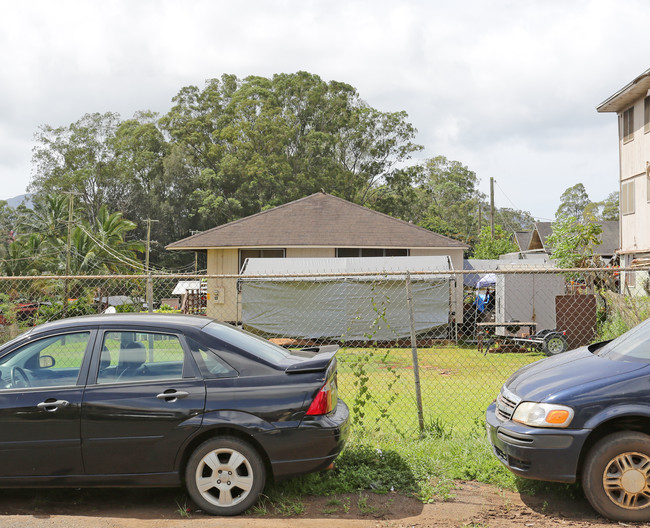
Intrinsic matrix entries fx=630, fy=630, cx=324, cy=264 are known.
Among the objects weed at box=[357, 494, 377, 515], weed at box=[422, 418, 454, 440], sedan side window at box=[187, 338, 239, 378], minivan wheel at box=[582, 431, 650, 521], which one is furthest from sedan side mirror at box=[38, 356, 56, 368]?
minivan wheel at box=[582, 431, 650, 521]

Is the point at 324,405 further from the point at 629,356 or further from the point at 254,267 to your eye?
the point at 254,267

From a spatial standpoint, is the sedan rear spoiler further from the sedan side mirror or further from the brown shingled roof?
the brown shingled roof

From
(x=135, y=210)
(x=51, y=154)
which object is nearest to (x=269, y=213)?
(x=135, y=210)

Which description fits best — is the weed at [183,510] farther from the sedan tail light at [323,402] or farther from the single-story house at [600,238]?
the single-story house at [600,238]

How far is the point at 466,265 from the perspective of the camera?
97.1 ft

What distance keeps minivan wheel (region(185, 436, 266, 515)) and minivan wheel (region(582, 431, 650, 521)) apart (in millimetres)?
2463

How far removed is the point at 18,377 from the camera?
5.09m

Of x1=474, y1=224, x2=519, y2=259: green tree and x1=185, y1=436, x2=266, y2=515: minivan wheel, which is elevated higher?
x1=474, y1=224, x2=519, y2=259: green tree

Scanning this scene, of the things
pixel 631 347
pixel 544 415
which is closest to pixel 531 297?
pixel 631 347

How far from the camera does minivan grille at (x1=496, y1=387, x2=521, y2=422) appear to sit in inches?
197

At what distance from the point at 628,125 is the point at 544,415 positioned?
937 inches

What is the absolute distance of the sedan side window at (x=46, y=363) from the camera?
5.05 metres

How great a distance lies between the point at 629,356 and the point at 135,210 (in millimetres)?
54810

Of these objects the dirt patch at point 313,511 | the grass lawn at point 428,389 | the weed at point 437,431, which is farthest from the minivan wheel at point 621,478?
the grass lawn at point 428,389
